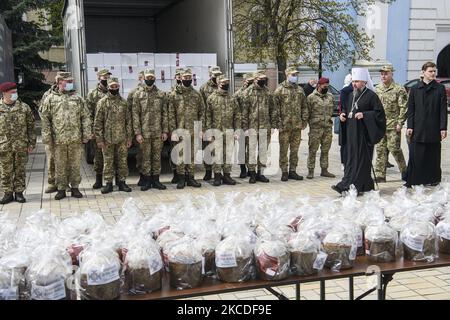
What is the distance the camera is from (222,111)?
811 cm

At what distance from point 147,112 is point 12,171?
2110 millimetres

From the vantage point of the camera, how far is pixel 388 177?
8930mm

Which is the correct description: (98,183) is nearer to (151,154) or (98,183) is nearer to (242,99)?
(151,154)

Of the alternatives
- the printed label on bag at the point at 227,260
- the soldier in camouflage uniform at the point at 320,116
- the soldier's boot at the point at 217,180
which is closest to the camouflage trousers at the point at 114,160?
the soldier's boot at the point at 217,180

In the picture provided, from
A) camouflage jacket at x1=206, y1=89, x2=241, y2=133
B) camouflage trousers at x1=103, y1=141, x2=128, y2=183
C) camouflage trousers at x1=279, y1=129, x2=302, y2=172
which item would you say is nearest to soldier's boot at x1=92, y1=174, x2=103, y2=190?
camouflage trousers at x1=103, y1=141, x2=128, y2=183

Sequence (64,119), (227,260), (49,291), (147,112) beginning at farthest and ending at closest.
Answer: (147,112), (64,119), (227,260), (49,291)

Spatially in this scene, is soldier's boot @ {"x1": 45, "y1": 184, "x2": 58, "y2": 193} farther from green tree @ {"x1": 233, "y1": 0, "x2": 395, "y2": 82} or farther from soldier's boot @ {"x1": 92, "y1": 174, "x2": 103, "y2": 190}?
green tree @ {"x1": 233, "y1": 0, "x2": 395, "y2": 82}

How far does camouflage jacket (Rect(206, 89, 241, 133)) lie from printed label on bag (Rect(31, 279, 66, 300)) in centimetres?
609

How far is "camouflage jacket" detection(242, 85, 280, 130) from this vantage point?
8211 mm

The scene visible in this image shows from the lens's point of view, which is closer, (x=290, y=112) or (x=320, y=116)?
(x=290, y=112)

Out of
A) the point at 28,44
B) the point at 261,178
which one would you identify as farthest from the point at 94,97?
the point at 28,44

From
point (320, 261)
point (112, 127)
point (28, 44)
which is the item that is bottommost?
point (320, 261)

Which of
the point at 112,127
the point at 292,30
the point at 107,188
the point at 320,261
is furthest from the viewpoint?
the point at 292,30
